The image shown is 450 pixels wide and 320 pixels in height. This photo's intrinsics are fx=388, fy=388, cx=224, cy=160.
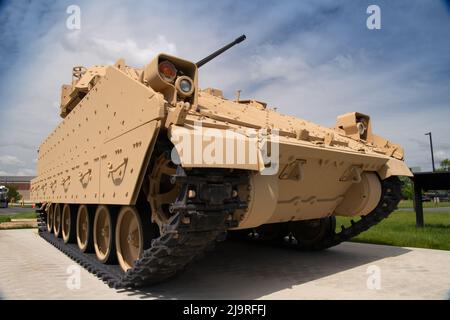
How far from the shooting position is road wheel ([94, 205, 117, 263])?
5.79m

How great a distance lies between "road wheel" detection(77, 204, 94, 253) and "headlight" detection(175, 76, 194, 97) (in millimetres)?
3429

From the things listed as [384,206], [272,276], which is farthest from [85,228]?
[384,206]

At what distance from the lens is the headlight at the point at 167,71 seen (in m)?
4.47

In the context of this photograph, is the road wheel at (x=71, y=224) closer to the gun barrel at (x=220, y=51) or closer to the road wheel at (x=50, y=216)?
the road wheel at (x=50, y=216)

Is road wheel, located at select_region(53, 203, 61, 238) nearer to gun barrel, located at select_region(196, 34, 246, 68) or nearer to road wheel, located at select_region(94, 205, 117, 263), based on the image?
road wheel, located at select_region(94, 205, 117, 263)

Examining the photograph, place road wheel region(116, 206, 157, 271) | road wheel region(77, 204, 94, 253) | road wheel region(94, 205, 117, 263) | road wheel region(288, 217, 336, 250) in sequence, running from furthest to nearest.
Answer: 1. road wheel region(288, 217, 336, 250)
2. road wheel region(77, 204, 94, 253)
3. road wheel region(94, 205, 117, 263)
4. road wheel region(116, 206, 157, 271)

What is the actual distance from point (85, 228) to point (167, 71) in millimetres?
4346

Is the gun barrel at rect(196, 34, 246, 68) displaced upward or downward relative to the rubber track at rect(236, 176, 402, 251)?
upward

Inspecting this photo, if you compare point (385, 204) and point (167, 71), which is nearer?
point (167, 71)

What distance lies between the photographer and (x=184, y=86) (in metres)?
4.59

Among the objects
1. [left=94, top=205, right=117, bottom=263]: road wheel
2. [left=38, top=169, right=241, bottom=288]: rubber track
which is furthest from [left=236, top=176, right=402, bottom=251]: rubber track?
[left=94, top=205, right=117, bottom=263]: road wheel

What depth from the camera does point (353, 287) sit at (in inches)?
197

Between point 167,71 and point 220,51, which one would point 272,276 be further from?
point 220,51
